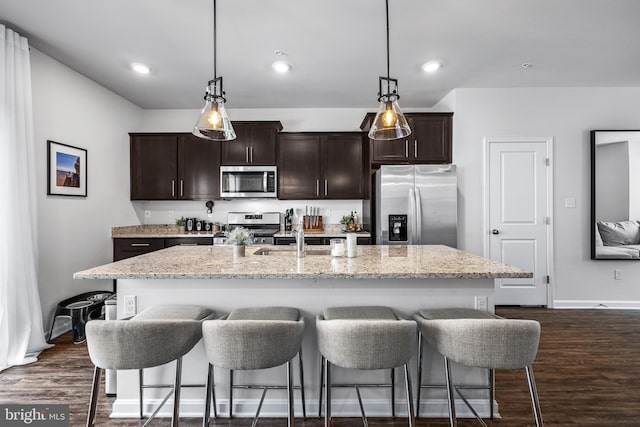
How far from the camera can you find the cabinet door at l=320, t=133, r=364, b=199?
4.34 metres

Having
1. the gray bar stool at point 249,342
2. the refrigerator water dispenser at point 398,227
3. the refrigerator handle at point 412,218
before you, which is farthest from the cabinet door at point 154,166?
the gray bar stool at point 249,342

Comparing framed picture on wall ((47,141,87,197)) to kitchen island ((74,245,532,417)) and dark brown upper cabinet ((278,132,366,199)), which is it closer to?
kitchen island ((74,245,532,417))

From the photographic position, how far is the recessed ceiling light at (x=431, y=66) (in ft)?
10.6

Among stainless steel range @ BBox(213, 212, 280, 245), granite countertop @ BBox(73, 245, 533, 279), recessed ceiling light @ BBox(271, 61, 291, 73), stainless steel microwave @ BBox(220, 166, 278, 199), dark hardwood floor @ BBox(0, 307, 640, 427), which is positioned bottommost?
dark hardwood floor @ BBox(0, 307, 640, 427)

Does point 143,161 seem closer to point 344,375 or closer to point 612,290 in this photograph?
point 344,375

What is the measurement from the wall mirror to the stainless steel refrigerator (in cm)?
172

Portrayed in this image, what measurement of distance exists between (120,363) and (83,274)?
549 mm

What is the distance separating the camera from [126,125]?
4281 millimetres

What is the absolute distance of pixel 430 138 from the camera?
13.2 ft

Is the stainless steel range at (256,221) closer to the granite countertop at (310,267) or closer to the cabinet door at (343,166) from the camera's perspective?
the cabinet door at (343,166)

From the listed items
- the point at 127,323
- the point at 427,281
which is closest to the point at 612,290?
the point at 427,281

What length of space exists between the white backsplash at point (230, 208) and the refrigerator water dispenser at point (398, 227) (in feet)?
3.03

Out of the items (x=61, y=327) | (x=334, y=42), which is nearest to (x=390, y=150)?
(x=334, y=42)

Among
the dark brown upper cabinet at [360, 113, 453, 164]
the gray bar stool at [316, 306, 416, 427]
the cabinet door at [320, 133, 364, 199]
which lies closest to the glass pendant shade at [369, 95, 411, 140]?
the gray bar stool at [316, 306, 416, 427]
